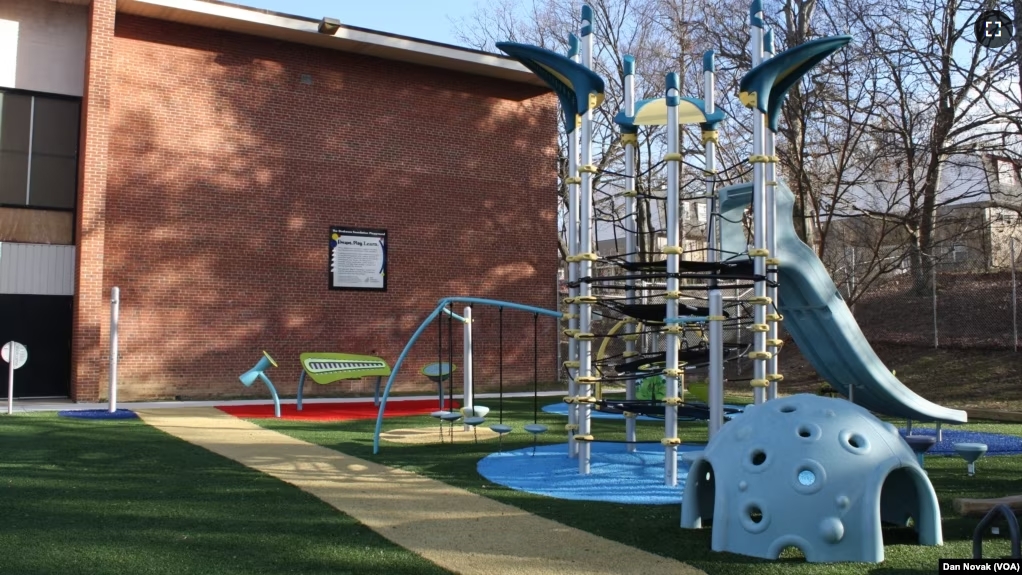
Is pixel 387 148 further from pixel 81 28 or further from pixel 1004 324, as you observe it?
pixel 1004 324

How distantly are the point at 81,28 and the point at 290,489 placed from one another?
47.6 feet

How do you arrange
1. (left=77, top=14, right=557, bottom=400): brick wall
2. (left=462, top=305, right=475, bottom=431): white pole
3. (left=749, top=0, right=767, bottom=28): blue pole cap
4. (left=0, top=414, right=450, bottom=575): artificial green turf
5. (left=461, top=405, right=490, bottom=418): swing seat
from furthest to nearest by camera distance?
(left=77, top=14, right=557, bottom=400): brick wall
(left=462, top=305, right=475, bottom=431): white pole
(left=461, top=405, right=490, bottom=418): swing seat
(left=749, top=0, right=767, bottom=28): blue pole cap
(left=0, top=414, right=450, bottom=575): artificial green turf

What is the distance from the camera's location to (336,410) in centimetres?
1770

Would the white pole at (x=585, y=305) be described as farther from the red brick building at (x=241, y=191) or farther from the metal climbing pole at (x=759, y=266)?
the red brick building at (x=241, y=191)

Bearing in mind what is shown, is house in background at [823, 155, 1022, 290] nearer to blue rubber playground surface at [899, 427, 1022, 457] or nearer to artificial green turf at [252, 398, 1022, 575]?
blue rubber playground surface at [899, 427, 1022, 457]

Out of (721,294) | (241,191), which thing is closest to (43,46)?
(241,191)

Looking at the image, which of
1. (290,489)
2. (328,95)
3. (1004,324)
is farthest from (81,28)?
(1004,324)

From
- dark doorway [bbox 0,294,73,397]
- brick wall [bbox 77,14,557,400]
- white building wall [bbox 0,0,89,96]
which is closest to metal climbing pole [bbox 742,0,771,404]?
brick wall [bbox 77,14,557,400]

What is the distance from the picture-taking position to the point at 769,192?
9.72 meters

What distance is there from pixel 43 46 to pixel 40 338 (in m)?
5.96

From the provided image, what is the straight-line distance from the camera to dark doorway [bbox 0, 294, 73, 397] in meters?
18.3

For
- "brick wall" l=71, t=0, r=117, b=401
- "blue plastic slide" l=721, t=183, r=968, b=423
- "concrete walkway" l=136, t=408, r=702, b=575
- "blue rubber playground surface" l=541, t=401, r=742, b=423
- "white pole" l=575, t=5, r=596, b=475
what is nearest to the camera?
"concrete walkway" l=136, t=408, r=702, b=575

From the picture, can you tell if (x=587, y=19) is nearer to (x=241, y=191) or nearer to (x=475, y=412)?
(x=475, y=412)

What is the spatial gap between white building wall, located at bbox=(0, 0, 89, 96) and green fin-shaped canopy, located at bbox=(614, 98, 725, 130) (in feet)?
42.5
